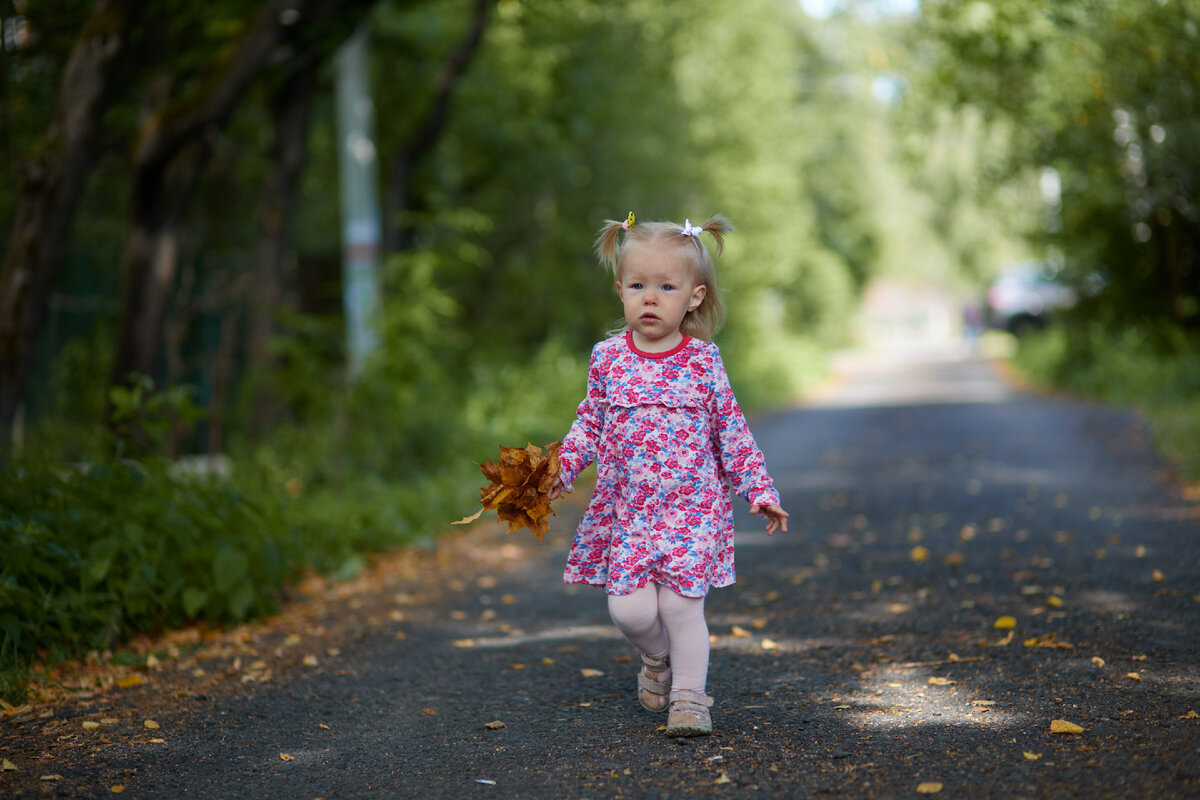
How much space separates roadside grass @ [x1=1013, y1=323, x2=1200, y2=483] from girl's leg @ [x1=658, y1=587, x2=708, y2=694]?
6.33 meters

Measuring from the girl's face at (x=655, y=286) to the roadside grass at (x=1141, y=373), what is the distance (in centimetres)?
639

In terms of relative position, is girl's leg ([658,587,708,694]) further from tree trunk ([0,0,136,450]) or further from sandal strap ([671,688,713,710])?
tree trunk ([0,0,136,450])

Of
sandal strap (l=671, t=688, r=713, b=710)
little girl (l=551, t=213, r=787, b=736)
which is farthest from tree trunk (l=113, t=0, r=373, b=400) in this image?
sandal strap (l=671, t=688, r=713, b=710)

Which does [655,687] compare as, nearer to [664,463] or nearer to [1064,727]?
[664,463]

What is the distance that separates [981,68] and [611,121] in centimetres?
501

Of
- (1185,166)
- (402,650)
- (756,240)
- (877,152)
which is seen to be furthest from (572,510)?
(877,152)

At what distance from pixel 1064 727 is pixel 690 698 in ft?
3.79

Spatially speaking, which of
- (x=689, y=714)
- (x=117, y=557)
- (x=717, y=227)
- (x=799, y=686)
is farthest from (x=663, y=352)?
(x=117, y=557)

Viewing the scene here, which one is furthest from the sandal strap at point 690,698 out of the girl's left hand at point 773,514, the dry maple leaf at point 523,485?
the dry maple leaf at point 523,485

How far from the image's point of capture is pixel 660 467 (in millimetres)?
4090

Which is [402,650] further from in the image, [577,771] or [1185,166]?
[1185,166]

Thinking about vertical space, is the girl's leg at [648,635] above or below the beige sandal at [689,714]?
above

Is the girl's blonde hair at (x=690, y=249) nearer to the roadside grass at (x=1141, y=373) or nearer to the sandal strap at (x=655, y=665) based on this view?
the sandal strap at (x=655, y=665)

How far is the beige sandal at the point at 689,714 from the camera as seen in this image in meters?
3.92
